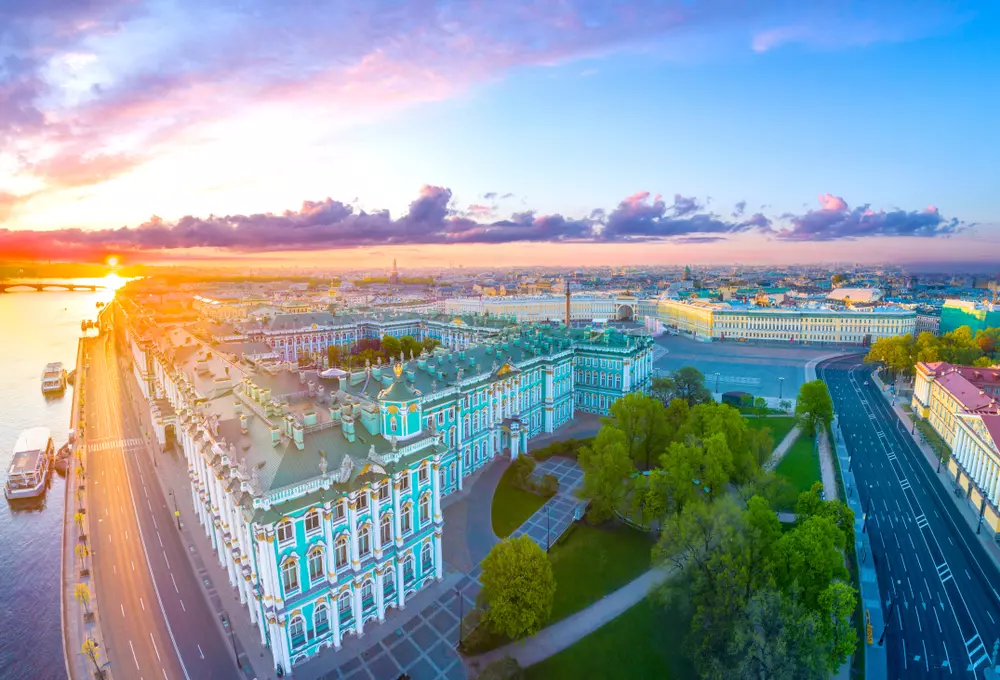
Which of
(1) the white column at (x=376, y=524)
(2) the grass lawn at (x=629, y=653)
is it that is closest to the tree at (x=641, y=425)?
(2) the grass lawn at (x=629, y=653)

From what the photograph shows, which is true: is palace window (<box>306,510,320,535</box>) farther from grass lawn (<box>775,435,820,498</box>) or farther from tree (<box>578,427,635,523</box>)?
grass lawn (<box>775,435,820,498</box>)

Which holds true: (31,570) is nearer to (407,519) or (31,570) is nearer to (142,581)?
(142,581)

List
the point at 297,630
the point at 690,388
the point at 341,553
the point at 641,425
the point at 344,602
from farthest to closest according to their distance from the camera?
the point at 690,388 → the point at 641,425 → the point at 344,602 → the point at 341,553 → the point at 297,630

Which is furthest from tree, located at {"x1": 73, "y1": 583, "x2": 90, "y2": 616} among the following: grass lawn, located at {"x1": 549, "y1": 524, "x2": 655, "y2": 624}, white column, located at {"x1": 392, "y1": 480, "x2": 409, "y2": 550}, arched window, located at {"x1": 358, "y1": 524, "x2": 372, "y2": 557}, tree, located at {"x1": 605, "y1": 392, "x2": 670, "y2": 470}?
tree, located at {"x1": 605, "y1": 392, "x2": 670, "y2": 470}

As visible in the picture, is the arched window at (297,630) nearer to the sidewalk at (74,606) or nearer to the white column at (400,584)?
the white column at (400,584)

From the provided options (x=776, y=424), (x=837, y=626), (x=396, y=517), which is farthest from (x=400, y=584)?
(x=776, y=424)
